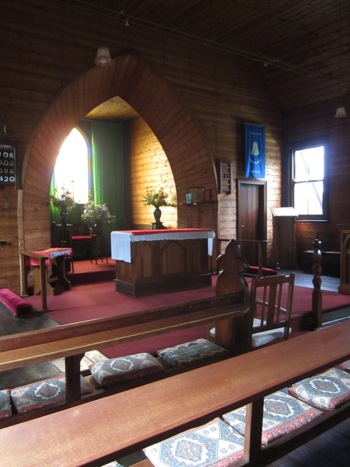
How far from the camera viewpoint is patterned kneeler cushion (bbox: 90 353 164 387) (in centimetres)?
229

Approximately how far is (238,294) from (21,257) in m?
4.16

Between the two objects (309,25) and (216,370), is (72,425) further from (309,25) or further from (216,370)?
(309,25)

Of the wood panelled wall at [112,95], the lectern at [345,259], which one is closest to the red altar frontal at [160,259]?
the wood panelled wall at [112,95]

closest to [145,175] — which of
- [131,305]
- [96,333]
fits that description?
[131,305]

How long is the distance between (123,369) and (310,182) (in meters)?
7.70

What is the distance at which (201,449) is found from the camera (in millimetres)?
1598

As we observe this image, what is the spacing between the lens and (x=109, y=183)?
35.1 feet

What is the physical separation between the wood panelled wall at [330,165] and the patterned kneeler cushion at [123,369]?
6860mm

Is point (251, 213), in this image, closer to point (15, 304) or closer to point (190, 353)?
point (15, 304)

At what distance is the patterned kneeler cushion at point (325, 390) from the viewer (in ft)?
6.36

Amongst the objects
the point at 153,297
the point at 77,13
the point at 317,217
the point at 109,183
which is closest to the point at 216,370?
the point at 153,297

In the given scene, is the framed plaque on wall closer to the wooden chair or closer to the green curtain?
the wooden chair

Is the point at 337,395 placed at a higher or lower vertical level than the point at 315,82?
lower

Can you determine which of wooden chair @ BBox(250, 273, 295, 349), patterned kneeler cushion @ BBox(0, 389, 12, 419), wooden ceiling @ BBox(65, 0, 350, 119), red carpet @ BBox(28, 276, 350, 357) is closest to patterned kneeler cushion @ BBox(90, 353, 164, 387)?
patterned kneeler cushion @ BBox(0, 389, 12, 419)
